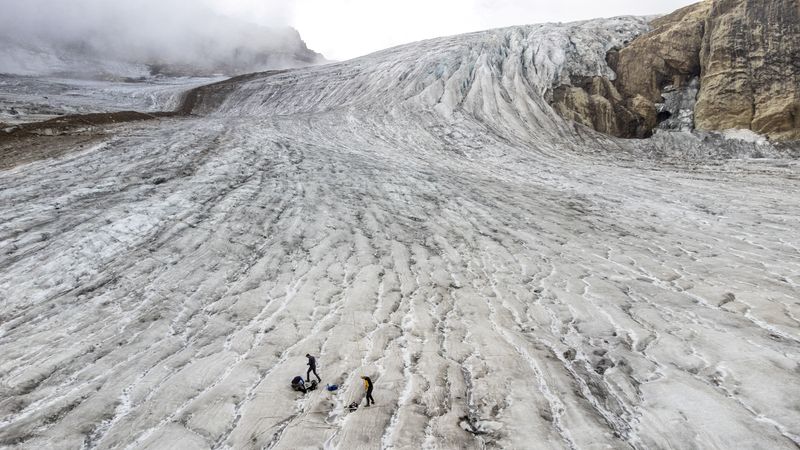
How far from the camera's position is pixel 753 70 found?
86.1 ft

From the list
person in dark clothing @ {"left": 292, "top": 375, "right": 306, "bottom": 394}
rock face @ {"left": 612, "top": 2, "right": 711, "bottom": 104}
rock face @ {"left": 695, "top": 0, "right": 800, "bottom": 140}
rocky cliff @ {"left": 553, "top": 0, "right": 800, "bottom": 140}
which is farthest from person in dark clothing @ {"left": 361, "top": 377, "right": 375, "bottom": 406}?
rock face @ {"left": 612, "top": 2, "right": 711, "bottom": 104}

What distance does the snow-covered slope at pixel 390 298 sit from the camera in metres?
6.60

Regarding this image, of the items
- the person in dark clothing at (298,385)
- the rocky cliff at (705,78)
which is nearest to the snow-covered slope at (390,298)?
the person in dark clothing at (298,385)

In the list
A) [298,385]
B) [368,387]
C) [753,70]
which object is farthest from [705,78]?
[298,385]

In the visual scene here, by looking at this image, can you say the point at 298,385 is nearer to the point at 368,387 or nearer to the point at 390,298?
the point at 368,387

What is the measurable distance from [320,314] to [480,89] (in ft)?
82.0

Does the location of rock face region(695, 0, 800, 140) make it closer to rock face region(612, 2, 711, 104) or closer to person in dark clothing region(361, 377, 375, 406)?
rock face region(612, 2, 711, 104)

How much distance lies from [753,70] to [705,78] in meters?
2.49

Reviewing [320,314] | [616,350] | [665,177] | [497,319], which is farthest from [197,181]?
[665,177]

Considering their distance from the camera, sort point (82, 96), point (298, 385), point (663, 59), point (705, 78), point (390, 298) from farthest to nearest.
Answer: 1. point (82, 96)
2. point (663, 59)
3. point (705, 78)
4. point (390, 298)
5. point (298, 385)

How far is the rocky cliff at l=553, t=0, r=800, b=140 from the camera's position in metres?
25.6

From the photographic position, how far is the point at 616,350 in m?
8.38

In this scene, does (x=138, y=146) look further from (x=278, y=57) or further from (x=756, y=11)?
(x=278, y=57)

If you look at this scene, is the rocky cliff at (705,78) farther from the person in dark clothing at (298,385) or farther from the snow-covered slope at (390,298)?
the person in dark clothing at (298,385)
